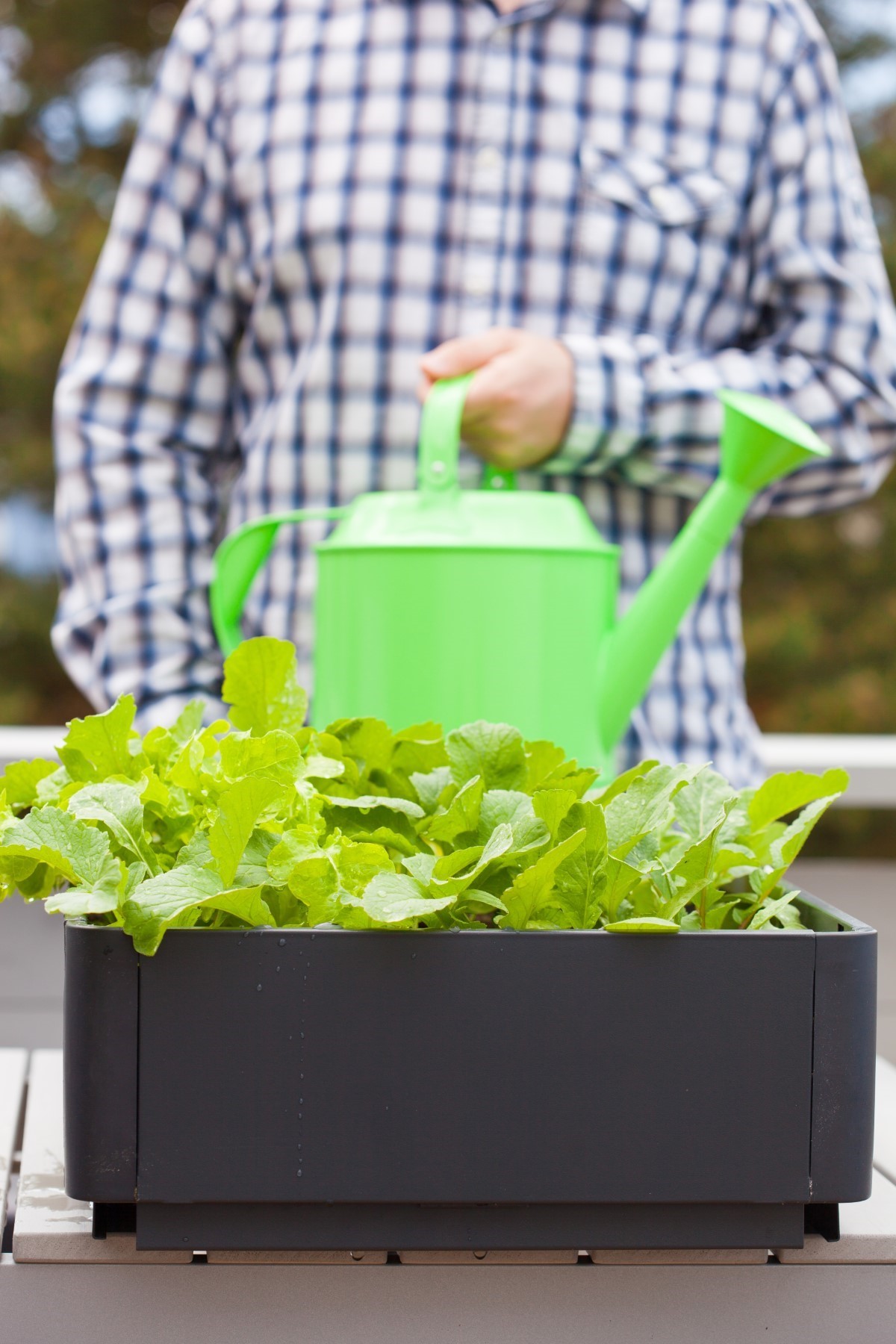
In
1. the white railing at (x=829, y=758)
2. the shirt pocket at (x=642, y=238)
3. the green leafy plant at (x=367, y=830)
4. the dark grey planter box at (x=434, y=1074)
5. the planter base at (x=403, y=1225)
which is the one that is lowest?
the white railing at (x=829, y=758)

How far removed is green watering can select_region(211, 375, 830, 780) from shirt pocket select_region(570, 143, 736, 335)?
0.97 feet

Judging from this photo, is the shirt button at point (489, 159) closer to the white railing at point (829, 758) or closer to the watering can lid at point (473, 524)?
the watering can lid at point (473, 524)

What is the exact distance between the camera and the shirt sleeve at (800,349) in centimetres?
95

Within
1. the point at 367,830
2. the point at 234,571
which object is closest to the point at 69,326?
the point at 234,571

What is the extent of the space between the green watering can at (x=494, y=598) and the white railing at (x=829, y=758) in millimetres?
1197

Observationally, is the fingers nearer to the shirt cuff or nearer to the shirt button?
the shirt cuff

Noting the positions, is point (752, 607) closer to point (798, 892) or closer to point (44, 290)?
point (44, 290)

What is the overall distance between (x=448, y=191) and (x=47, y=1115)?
0.67 meters

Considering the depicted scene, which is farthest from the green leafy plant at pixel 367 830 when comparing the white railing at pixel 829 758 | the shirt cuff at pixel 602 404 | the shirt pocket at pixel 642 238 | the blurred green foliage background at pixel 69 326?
the blurred green foliage background at pixel 69 326

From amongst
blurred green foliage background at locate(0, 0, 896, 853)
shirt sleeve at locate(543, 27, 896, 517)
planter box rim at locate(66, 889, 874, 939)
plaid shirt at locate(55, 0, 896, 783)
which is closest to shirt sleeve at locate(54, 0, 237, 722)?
plaid shirt at locate(55, 0, 896, 783)

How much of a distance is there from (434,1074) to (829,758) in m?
1.74

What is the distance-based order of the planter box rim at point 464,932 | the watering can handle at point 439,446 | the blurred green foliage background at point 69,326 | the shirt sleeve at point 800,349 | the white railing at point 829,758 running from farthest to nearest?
the blurred green foliage background at point 69,326 < the white railing at point 829,758 < the shirt sleeve at point 800,349 < the watering can handle at point 439,446 < the planter box rim at point 464,932

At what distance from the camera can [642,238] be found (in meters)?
1.00

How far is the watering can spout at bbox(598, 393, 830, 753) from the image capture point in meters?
0.74
